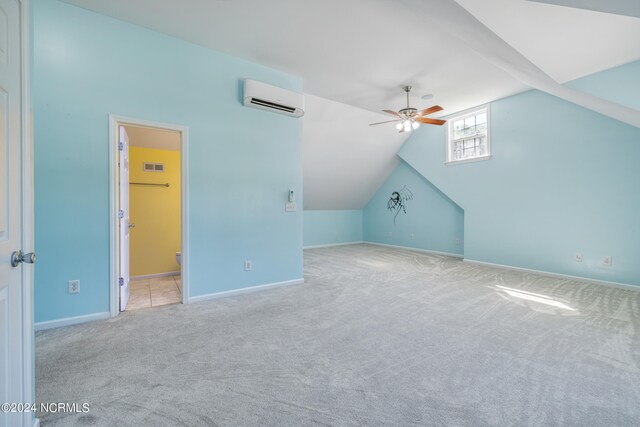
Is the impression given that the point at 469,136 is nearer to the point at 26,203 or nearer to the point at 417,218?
the point at 417,218

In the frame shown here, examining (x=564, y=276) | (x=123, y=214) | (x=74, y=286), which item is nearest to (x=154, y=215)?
(x=123, y=214)

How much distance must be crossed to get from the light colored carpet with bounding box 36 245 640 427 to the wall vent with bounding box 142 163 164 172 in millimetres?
2505

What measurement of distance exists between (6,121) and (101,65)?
2149mm

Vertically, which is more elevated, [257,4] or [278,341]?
[257,4]

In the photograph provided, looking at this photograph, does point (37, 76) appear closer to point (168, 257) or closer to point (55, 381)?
point (55, 381)

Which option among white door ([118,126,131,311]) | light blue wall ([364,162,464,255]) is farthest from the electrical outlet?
light blue wall ([364,162,464,255])

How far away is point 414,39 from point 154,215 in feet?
14.8

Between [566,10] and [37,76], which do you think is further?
[37,76]

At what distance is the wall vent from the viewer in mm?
4469

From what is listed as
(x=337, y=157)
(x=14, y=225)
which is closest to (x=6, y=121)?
(x=14, y=225)

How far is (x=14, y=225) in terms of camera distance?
1.16 m

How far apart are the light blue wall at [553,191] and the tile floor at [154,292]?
5284mm

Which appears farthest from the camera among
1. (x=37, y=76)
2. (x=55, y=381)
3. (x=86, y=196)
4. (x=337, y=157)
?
(x=337, y=157)

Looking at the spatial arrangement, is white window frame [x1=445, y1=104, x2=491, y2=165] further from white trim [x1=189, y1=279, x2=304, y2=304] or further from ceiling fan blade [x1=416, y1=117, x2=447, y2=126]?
white trim [x1=189, y1=279, x2=304, y2=304]
